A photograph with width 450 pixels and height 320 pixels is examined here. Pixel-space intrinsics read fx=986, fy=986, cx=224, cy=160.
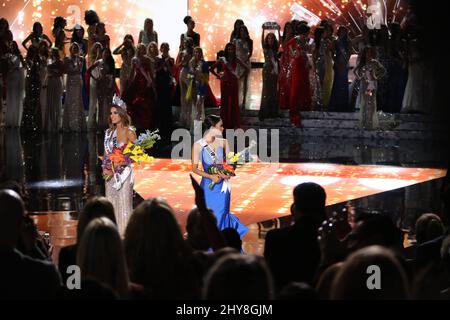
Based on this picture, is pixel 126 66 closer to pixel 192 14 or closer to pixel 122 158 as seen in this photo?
pixel 192 14

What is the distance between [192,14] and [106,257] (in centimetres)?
1878

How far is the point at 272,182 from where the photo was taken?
12148mm

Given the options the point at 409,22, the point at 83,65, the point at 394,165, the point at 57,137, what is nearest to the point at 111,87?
the point at 83,65

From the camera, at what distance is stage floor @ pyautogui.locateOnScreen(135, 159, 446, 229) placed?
407 inches

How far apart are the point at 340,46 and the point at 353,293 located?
15.6m

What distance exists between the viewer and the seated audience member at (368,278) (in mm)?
3203

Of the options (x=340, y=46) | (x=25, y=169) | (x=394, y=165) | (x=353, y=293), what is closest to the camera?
(x=353, y=293)

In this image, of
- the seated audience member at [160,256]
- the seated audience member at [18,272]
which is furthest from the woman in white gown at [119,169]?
the seated audience member at [18,272]

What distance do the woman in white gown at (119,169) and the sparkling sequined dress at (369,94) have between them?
10.00 m

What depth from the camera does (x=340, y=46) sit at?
18.5 m

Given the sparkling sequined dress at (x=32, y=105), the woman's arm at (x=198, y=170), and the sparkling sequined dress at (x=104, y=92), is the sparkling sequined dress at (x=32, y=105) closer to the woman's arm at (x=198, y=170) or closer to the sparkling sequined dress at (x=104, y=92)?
the sparkling sequined dress at (x=104, y=92)

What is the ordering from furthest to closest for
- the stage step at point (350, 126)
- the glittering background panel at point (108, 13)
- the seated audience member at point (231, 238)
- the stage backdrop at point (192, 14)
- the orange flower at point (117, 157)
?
the glittering background panel at point (108, 13) < the stage backdrop at point (192, 14) < the stage step at point (350, 126) < the orange flower at point (117, 157) < the seated audience member at point (231, 238)

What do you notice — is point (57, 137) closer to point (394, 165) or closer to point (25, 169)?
point (25, 169)
